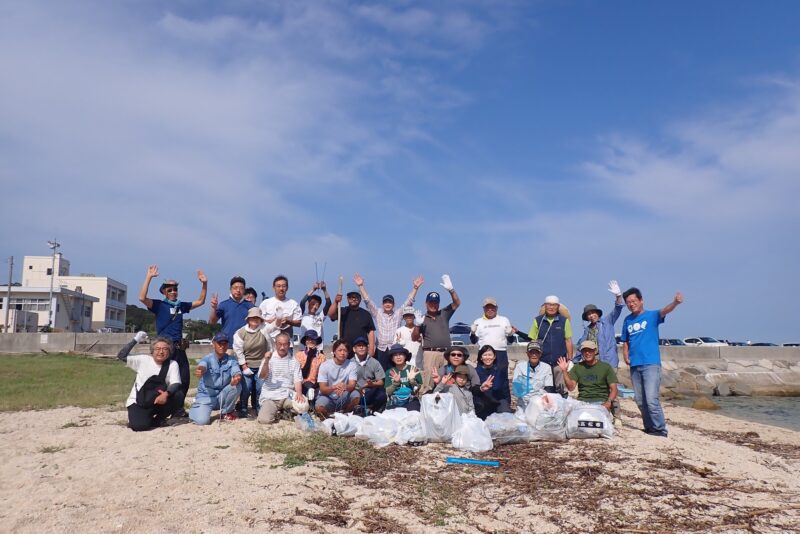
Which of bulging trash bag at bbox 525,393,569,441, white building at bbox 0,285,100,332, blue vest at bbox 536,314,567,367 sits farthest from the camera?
white building at bbox 0,285,100,332

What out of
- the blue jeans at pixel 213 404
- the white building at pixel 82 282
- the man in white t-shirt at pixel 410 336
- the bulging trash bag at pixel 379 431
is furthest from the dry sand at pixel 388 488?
the white building at pixel 82 282

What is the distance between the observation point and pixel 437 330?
7.95 metres

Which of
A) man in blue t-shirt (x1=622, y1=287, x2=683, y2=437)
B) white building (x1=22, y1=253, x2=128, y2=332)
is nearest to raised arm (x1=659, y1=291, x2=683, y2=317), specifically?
man in blue t-shirt (x1=622, y1=287, x2=683, y2=437)

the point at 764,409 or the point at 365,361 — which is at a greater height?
the point at 365,361

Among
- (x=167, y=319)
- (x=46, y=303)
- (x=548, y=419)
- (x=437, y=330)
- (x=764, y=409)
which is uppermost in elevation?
(x=46, y=303)

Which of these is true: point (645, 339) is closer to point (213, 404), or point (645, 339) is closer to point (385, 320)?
point (385, 320)

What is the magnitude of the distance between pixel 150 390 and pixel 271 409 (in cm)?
146

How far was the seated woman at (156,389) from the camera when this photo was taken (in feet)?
22.0

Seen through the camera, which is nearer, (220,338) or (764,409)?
(220,338)

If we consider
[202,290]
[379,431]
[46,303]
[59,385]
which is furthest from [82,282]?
[379,431]

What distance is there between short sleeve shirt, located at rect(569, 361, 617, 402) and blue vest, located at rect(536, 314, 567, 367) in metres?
0.37

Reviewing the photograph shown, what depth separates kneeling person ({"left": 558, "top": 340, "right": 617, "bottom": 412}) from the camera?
289 inches

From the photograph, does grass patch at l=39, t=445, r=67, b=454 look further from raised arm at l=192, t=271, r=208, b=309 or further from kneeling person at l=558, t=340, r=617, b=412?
kneeling person at l=558, t=340, r=617, b=412

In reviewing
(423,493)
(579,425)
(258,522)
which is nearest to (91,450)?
(258,522)
